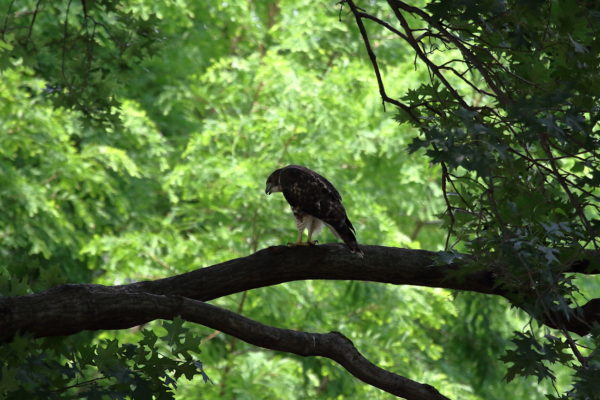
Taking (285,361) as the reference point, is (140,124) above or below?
above

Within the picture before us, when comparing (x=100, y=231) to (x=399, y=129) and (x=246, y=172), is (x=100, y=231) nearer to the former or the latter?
(x=246, y=172)

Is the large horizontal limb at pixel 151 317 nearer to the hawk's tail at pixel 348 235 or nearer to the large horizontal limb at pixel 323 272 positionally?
the large horizontal limb at pixel 323 272

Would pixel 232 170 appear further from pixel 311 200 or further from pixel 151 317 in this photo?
pixel 151 317

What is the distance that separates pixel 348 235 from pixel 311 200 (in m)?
0.89

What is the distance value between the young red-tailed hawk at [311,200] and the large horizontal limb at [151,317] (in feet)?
4.26

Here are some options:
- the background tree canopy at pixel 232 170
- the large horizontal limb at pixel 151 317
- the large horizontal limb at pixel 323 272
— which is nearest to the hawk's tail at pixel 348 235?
the large horizontal limb at pixel 323 272

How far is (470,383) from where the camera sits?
662 inches

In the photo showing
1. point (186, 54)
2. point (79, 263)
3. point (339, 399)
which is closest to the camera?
point (339, 399)

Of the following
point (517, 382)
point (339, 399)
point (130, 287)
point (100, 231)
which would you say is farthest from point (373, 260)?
point (517, 382)

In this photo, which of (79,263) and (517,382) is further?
(517,382)

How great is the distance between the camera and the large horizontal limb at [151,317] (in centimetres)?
436

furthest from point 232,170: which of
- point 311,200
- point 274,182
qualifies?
point 311,200

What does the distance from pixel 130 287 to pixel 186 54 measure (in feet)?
39.7

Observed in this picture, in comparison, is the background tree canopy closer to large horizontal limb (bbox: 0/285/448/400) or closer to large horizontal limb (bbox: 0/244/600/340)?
large horizontal limb (bbox: 0/244/600/340)
